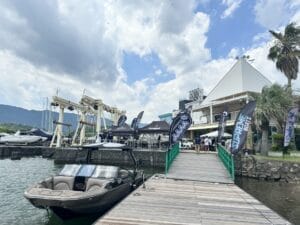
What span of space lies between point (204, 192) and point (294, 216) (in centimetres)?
414

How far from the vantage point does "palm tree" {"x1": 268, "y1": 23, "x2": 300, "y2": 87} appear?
37594 mm

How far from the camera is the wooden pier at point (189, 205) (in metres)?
7.66

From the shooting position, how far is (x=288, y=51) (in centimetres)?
3812

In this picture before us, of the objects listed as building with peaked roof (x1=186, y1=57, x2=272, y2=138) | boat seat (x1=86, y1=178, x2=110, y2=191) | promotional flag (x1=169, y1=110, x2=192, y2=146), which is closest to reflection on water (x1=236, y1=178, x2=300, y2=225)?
promotional flag (x1=169, y1=110, x2=192, y2=146)

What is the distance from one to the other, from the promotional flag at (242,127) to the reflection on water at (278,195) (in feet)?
9.42

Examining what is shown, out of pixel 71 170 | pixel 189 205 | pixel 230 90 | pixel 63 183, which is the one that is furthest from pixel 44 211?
pixel 230 90

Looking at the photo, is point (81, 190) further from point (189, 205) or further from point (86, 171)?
point (189, 205)

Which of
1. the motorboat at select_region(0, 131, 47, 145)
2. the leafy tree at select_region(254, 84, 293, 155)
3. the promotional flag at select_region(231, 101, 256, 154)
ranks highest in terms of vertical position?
the leafy tree at select_region(254, 84, 293, 155)

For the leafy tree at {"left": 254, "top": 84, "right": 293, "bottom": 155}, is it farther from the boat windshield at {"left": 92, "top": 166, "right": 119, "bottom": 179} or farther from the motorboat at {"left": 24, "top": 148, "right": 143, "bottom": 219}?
the boat windshield at {"left": 92, "top": 166, "right": 119, "bottom": 179}

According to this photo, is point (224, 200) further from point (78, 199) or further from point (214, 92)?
point (214, 92)

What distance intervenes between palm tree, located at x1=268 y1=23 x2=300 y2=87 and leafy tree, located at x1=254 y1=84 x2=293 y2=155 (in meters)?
10.6

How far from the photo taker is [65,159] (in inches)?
1401

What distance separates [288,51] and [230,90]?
11.8m

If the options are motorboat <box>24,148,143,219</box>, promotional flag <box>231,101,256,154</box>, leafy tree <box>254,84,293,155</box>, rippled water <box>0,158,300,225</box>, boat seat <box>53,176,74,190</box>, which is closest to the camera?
motorboat <box>24,148,143,219</box>
